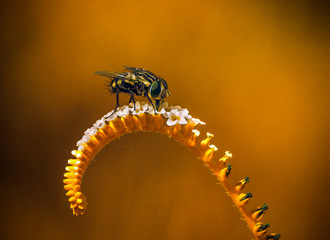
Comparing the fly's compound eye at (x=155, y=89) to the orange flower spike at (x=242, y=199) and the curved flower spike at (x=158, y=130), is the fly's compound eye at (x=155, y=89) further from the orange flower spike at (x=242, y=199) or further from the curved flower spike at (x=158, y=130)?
the orange flower spike at (x=242, y=199)

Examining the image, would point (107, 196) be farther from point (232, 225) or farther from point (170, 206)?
point (232, 225)

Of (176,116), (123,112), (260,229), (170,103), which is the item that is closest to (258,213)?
(260,229)

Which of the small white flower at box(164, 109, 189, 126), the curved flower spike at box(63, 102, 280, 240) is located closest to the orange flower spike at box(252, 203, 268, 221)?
the curved flower spike at box(63, 102, 280, 240)

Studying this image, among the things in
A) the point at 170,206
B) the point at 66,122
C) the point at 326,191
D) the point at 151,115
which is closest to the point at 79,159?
the point at 151,115

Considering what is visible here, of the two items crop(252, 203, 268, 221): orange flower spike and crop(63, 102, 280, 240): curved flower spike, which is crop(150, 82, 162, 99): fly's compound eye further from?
crop(252, 203, 268, 221): orange flower spike

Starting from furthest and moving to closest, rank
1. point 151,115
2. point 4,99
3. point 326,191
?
point 4,99 < point 326,191 < point 151,115

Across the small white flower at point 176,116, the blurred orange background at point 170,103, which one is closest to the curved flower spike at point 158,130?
the small white flower at point 176,116
